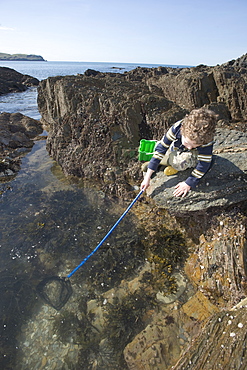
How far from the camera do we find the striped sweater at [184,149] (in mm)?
3101

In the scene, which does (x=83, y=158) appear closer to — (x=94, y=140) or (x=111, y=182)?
(x=94, y=140)

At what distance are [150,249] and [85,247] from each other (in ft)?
4.74

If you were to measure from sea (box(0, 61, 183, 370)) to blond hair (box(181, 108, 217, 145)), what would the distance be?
281cm

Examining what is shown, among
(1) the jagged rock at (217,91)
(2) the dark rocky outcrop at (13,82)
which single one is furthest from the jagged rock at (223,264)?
(2) the dark rocky outcrop at (13,82)

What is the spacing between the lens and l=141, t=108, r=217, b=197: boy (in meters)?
2.75

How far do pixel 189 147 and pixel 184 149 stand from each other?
488mm

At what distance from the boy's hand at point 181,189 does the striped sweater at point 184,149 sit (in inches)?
3.2

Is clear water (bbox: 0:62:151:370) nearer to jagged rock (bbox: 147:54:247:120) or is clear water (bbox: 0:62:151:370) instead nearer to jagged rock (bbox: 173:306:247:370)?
jagged rock (bbox: 173:306:247:370)

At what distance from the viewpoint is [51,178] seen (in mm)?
7324

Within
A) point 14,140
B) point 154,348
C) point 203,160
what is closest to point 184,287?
point 154,348

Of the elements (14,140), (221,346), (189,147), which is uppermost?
(189,147)

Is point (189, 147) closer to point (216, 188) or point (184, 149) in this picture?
point (184, 149)

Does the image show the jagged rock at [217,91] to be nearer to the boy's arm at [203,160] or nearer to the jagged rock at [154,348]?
the boy's arm at [203,160]

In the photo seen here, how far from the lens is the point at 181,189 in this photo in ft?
11.7
